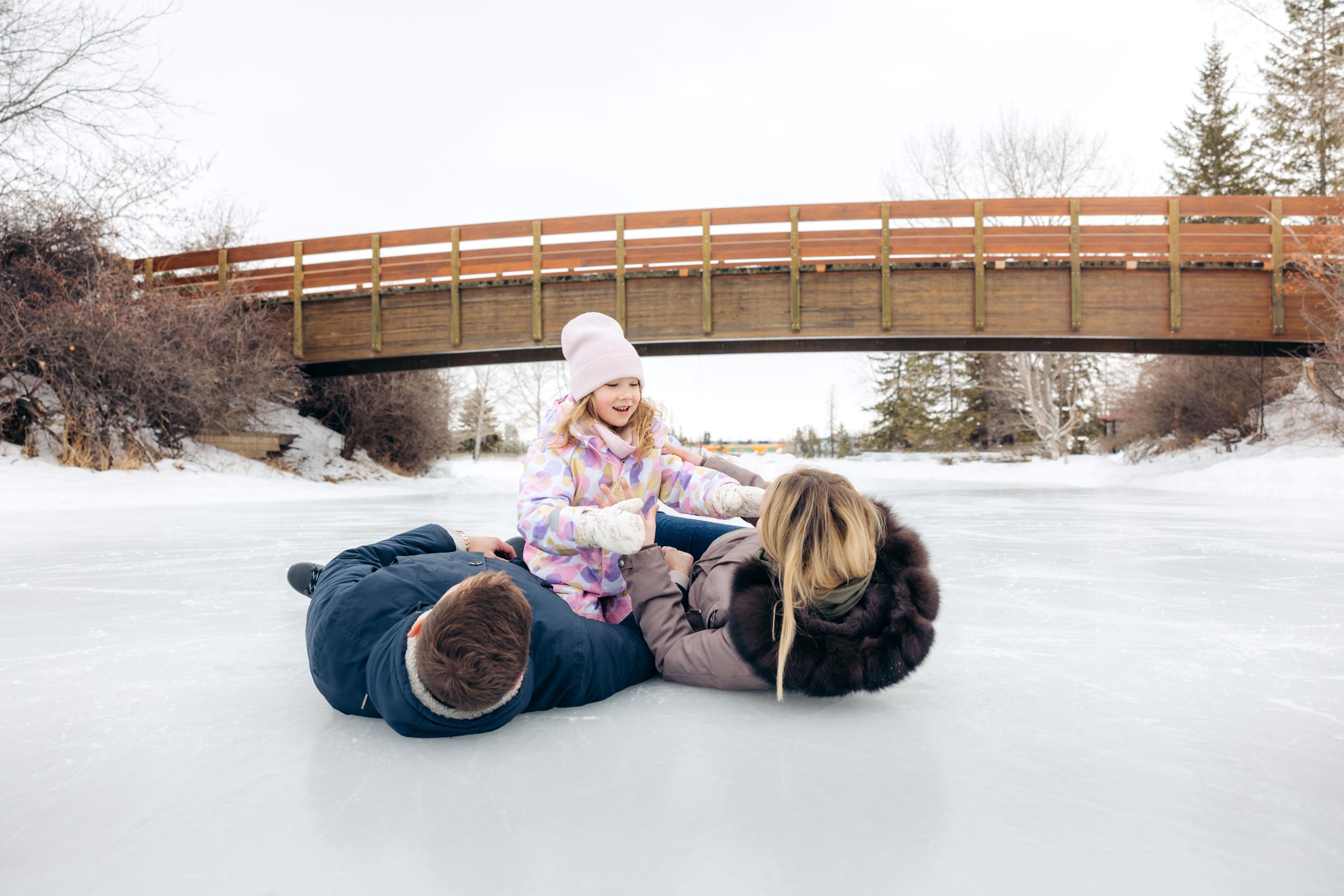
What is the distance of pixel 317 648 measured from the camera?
5.26 ft

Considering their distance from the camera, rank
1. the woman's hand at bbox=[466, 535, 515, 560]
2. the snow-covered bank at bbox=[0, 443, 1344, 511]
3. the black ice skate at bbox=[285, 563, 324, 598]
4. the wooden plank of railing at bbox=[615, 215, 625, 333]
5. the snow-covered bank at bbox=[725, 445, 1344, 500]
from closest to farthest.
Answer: the woman's hand at bbox=[466, 535, 515, 560]
the black ice skate at bbox=[285, 563, 324, 598]
the snow-covered bank at bbox=[0, 443, 1344, 511]
the snow-covered bank at bbox=[725, 445, 1344, 500]
the wooden plank of railing at bbox=[615, 215, 625, 333]

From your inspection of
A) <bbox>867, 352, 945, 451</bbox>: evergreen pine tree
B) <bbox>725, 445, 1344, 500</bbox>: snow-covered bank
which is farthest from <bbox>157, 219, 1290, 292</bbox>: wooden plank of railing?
<bbox>867, 352, 945, 451</bbox>: evergreen pine tree

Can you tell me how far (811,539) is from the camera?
5.02 feet

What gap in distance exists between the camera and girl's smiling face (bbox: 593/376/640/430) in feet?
6.51

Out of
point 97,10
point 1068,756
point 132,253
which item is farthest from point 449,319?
point 1068,756

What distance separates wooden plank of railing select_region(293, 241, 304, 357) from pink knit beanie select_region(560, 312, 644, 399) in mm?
12020

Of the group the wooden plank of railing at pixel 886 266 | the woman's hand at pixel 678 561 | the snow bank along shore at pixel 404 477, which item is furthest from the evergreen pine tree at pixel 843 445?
the woman's hand at pixel 678 561

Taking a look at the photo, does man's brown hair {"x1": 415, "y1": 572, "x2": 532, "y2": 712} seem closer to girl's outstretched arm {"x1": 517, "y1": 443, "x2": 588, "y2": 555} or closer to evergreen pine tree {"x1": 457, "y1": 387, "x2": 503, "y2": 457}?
girl's outstretched arm {"x1": 517, "y1": 443, "x2": 588, "y2": 555}

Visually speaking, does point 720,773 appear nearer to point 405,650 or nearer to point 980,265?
point 405,650

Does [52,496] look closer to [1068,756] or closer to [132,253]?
[132,253]

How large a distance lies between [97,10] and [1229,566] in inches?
544

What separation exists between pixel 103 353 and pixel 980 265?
11.3 metres

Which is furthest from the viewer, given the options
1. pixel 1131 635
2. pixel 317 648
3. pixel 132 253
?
pixel 132 253

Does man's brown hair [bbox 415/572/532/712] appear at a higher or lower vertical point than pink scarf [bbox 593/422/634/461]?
lower
